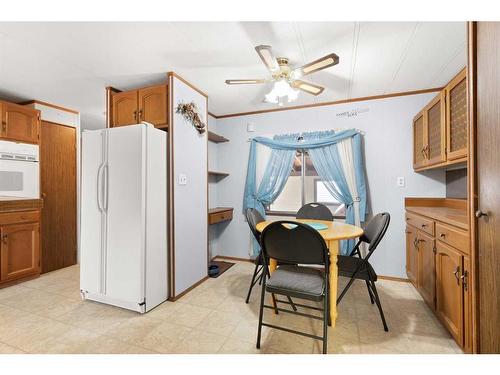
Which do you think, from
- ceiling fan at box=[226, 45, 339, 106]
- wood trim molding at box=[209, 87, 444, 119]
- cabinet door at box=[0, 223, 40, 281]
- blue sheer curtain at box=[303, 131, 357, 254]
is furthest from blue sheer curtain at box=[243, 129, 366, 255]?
cabinet door at box=[0, 223, 40, 281]

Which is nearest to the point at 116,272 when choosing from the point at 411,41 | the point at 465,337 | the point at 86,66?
the point at 86,66

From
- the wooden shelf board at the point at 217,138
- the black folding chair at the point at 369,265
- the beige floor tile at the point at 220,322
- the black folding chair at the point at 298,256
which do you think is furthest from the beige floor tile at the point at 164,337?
the wooden shelf board at the point at 217,138

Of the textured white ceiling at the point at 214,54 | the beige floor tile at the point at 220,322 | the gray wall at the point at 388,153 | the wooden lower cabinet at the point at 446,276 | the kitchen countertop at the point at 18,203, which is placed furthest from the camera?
the gray wall at the point at 388,153

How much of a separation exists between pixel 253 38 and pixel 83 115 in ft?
10.8

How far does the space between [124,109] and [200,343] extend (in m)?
2.46

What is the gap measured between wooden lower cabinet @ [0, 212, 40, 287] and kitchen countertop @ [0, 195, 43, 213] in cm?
8

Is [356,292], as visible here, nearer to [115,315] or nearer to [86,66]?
[115,315]

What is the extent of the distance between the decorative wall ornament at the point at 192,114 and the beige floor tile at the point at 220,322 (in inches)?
77.6

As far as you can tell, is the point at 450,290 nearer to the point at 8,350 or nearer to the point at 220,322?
the point at 220,322

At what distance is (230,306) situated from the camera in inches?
87.9

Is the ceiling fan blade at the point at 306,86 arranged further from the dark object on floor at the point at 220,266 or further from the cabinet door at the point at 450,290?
the dark object on floor at the point at 220,266

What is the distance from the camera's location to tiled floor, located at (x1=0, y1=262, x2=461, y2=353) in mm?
1650

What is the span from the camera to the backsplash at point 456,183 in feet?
7.83

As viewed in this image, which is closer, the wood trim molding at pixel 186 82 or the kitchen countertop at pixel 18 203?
the wood trim molding at pixel 186 82
